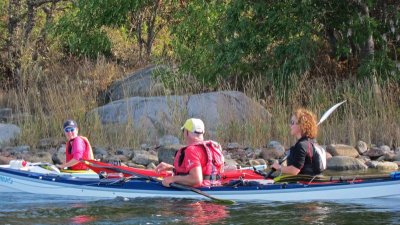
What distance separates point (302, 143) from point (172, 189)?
1.80 meters

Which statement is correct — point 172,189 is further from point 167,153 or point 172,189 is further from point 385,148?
point 385,148

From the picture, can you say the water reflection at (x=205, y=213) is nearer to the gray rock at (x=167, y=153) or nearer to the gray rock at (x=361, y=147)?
the gray rock at (x=167, y=153)

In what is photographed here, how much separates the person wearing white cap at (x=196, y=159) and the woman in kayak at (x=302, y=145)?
2.60 ft

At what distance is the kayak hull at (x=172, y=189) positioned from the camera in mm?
11109

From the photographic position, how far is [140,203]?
457 inches

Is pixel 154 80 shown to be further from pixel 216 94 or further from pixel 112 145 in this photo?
pixel 112 145

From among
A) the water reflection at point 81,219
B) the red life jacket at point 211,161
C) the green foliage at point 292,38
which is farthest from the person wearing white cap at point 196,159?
the green foliage at point 292,38

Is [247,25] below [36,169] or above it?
above

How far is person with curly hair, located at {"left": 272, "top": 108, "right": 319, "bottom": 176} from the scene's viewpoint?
35.1 ft

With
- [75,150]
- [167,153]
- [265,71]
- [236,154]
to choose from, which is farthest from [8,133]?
[75,150]

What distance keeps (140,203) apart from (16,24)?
49.0ft

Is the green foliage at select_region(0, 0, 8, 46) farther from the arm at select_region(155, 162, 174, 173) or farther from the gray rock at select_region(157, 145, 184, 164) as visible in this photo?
the arm at select_region(155, 162, 174, 173)

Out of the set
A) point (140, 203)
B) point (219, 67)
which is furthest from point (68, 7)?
point (140, 203)

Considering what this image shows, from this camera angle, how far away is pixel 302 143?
10773 mm
